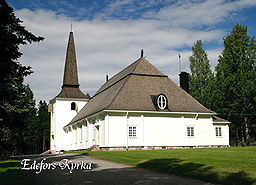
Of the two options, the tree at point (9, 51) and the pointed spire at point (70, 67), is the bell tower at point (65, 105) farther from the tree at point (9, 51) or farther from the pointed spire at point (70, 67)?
the tree at point (9, 51)

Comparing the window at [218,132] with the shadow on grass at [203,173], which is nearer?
the shadow on grass at [203,173]

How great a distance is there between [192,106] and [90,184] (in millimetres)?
23026

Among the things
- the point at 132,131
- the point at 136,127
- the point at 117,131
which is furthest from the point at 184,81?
the point at 117,131

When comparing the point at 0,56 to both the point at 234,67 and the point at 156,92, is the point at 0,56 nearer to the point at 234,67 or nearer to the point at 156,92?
the point at 156,92

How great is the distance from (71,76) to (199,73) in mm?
21072

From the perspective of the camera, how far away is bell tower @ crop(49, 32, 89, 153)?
4678 cm

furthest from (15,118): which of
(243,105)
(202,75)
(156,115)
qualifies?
(202,75)

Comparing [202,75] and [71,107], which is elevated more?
[202,75]

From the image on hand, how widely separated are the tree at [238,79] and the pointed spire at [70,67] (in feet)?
72.7

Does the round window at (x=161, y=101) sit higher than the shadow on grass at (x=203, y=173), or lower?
higher

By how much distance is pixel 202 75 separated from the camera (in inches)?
2016

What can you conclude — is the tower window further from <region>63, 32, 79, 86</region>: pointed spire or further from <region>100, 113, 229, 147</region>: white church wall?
<region>100, 113, 229, 147</region>: white church wall

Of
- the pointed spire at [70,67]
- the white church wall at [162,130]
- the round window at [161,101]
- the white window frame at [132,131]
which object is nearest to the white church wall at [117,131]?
the white window frame at [132,131]

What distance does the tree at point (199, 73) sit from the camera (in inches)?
1982
